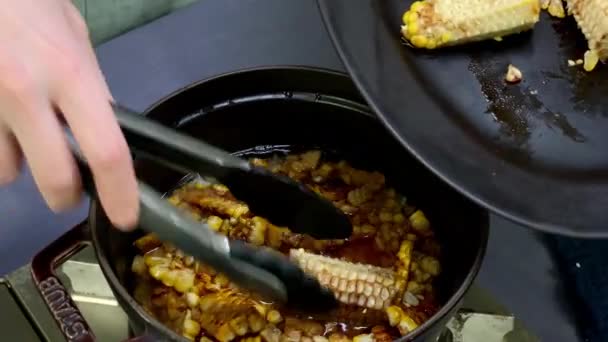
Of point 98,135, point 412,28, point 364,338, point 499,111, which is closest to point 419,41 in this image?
point 412,28

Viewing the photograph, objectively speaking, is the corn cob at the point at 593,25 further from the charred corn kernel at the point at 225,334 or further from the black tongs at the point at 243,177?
the charred corn kernel at the point at 225,334

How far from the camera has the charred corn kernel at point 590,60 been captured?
0.92m

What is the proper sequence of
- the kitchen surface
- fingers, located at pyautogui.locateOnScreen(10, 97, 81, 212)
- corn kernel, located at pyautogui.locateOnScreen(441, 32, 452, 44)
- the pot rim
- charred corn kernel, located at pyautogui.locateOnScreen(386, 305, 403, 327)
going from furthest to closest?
the kitchen surface → corn kernel, located at pyautogui.locateOnScreen(441, 32, 452, 44) → charred corn kernel, located at pyautogui.locateOnScreen(386, 305, 403, 327) → the pot rim → fingers, located at pyautogui.locateOnScreen(10, 97, 81, 212)

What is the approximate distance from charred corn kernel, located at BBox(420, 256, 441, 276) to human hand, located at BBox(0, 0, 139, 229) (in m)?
0.39

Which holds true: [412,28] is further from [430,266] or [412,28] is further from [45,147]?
[45,147]

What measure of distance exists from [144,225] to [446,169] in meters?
0.31

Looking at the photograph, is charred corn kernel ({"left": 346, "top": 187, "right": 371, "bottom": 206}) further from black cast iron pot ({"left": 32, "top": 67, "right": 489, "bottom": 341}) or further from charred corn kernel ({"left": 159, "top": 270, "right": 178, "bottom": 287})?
charred corn kernel ({"left": 159, "top": 270, "right": 178, "bottom": 287})

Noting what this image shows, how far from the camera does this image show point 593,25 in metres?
0.94

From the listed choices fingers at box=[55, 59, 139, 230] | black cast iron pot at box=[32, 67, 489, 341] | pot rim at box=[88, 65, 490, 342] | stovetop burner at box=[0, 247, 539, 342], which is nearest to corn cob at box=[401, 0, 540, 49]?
black cast iron pot at box=[32, 67, 489, 341]

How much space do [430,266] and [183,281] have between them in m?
0.28

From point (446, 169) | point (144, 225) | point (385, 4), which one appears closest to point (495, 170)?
point (446, 169)

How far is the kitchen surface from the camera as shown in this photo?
100cm

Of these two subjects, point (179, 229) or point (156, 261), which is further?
point (156, 261)

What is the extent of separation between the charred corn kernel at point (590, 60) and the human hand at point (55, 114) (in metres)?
0.59
